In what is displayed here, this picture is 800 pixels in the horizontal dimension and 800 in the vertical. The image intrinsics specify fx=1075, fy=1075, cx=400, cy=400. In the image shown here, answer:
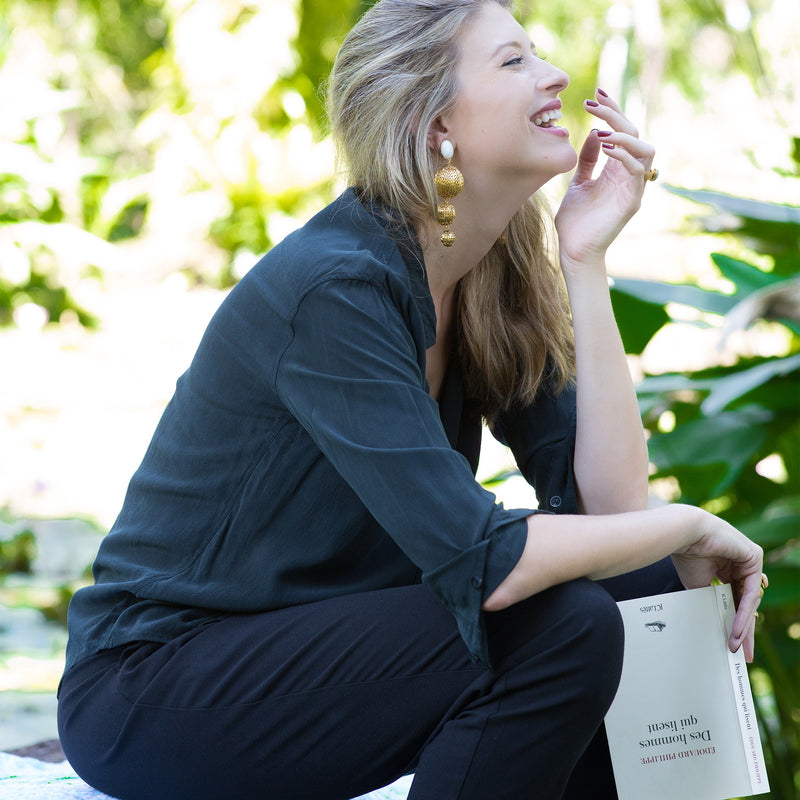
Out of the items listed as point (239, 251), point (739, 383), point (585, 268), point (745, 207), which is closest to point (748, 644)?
point (585, 268)

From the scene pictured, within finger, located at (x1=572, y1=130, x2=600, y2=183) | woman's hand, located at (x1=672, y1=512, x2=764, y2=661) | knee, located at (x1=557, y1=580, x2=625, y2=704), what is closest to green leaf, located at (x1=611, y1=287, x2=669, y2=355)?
finger, located at (x1=572, y1=130, x2=600, y2=183)

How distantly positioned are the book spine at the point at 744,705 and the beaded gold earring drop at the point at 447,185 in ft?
1.77

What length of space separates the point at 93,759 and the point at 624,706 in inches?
Result: 23.6

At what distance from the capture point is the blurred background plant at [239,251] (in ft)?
7.32

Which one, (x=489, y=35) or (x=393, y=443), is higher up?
(x=489, y=35)

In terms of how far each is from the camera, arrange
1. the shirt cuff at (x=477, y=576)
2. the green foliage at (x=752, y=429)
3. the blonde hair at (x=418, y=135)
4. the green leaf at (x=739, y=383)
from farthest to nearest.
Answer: the green foliage at (x=752, y=429) < the green leaf at (x=739, y=383) < the blonde hair at (x=418, y=135) < the shirt cuff at (x=477, y=576)

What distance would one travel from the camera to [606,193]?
1.45 metres

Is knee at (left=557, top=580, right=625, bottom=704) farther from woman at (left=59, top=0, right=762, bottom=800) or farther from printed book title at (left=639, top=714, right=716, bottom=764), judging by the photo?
printed book title at (left=639, top=714, right=716, bottom=764)

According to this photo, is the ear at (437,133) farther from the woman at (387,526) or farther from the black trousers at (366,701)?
the black trousers at (366,701)

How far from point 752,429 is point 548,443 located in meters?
0.85

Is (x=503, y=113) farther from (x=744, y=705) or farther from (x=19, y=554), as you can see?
(x=19, y=554)

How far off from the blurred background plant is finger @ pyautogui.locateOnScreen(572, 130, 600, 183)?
1.70 ft

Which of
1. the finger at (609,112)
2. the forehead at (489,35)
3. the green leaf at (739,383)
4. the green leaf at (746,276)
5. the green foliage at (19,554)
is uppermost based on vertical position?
the forehead at (489,35)

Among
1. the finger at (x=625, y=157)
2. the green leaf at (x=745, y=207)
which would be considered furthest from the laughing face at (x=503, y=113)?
the green leaf at (x=745, y=207)
